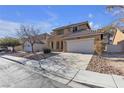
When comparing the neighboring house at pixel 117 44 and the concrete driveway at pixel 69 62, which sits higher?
the neighboring house at pixel 117 44

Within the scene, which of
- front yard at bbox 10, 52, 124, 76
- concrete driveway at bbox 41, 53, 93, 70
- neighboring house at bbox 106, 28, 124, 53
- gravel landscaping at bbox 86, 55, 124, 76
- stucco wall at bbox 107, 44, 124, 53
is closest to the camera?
gravel landscaping at bbox 86, 55, 124, 76

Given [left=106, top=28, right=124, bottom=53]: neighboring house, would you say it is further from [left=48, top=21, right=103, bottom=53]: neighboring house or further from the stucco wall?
[left=48, top=21, right=103, bottom=53]: neighboring house

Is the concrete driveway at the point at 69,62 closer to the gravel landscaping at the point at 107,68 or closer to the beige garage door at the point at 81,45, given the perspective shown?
the gravel landscaping at the point at 107,68

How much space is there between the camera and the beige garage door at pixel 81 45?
63.2 feet

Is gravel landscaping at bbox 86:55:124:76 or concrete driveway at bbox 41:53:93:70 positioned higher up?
concrete driveway at bbox 41:53:93:70

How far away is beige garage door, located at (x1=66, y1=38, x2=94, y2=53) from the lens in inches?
759

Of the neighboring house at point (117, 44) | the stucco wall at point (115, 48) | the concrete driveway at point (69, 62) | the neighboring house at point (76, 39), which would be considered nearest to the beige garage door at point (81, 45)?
the neighboring house at point (76, 39)

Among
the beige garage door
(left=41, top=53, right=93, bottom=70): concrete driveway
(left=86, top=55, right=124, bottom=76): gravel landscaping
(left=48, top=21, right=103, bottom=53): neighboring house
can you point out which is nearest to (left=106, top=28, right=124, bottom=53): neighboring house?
(left=48, top=21, right=103, bottom=53): neighboring house

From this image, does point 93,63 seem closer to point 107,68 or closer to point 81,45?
point 107,68

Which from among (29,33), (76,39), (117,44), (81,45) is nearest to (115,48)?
(117,44)

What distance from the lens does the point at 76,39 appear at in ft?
69.3

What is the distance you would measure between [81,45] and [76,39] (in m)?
1.28
